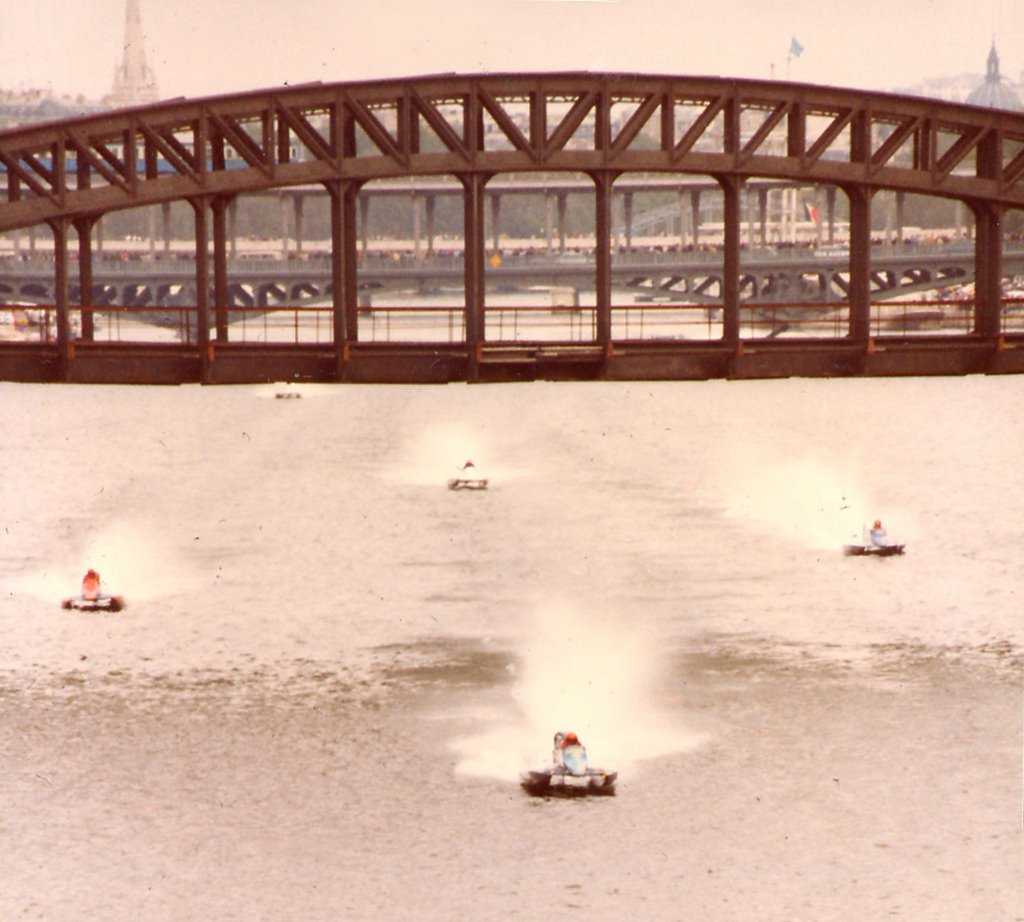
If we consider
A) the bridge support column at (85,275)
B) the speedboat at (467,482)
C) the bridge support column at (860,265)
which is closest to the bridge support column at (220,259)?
the bridge support column at (85,275)

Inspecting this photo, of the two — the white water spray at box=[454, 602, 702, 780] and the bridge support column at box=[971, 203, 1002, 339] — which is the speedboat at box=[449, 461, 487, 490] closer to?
the white water spray at box=[454, 602, 702, 780]

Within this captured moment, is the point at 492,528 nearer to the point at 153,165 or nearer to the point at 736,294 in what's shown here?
the point at 736,294

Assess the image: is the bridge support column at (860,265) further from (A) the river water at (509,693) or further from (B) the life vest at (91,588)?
(B) the life vest at (91,588)

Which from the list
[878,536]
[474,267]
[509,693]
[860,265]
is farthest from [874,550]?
[860,265]

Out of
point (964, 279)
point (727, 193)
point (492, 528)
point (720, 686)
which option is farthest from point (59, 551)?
point (964, 279)

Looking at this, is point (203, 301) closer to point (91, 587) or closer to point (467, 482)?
point (467, 482)

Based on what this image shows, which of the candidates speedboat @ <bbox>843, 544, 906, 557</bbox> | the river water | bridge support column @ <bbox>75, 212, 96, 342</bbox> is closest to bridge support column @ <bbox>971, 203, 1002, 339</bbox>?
the river water

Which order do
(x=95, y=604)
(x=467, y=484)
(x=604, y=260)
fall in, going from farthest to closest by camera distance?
(x=604, y=260), (x=467, y=484), (x=95, y=604)

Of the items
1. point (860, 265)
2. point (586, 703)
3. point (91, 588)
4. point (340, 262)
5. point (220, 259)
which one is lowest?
point (586, 703)
